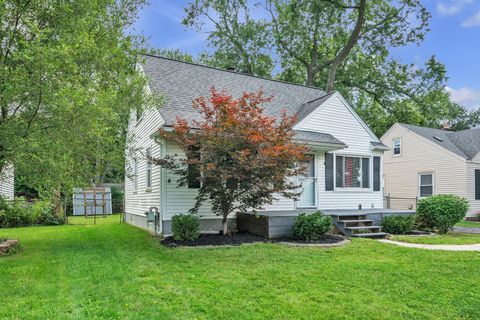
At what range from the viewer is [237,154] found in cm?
827

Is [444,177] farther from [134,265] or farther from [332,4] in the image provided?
[134,265]

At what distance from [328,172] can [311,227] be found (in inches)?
153

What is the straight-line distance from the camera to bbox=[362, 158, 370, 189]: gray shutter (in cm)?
1360

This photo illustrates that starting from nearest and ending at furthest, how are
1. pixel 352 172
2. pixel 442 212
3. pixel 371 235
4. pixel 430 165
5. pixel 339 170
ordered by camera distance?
pixel 371 235 → pixel 442 212 → pixel 339 170 → pixel 352 172 → pixel 430 165

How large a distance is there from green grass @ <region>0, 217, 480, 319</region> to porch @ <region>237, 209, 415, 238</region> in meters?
1.44

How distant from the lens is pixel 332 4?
22703mm

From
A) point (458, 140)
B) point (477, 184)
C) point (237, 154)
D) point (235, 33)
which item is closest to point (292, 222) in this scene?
point (237, 154)

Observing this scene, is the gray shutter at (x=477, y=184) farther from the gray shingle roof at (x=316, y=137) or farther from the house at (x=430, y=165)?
the gray shingle roof at (x=316, y=137)

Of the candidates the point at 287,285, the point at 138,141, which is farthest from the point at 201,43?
the point at 287,285

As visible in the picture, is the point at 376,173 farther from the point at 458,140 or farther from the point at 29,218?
the point at 29,218

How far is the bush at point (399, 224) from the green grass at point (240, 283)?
3079mm

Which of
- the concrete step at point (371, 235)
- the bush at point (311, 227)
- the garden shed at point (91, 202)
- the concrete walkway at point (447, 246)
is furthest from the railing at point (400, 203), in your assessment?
the garden shed at point (91, 202)

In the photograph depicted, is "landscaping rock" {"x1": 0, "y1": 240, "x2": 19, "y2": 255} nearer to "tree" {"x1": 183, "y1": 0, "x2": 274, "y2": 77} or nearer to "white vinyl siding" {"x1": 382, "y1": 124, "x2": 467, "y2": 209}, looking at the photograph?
"white vinyl siding" {"x1": 382, "y1": 124, "x2": 467, "y2": 209}

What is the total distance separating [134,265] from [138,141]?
815cm
